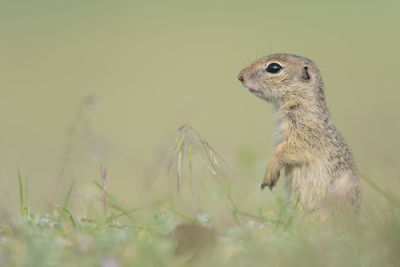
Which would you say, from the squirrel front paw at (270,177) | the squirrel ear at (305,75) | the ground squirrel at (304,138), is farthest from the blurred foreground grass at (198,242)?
the squirrel ear at (305,75)

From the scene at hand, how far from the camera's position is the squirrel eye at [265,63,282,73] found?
5402mm

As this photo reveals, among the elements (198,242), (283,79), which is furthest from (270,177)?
(198,242)

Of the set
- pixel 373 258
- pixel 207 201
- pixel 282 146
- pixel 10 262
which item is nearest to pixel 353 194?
pixel 282 146

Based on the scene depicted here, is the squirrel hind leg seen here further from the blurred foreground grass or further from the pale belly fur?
the blurred foreground grass

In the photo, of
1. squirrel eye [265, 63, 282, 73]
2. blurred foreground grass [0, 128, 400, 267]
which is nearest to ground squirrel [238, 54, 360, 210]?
squirrel eye [265, 63, 282, 73]

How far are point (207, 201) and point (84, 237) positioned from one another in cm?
199

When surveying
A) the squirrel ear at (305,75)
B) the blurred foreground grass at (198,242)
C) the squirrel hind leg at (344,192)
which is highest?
the squirrel ear at (305,75)

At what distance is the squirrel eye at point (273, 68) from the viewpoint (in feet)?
17.7

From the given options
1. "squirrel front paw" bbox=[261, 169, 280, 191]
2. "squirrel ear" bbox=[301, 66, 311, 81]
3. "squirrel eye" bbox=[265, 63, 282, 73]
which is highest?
"squirrel eye" bbox=[265, 63, 282, 73]

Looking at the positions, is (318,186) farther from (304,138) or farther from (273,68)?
(273,68)

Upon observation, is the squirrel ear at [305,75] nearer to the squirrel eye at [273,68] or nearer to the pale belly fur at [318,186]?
the squirrel eye at [273,68]

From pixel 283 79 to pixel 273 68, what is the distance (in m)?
0.17

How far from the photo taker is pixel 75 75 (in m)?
21.6

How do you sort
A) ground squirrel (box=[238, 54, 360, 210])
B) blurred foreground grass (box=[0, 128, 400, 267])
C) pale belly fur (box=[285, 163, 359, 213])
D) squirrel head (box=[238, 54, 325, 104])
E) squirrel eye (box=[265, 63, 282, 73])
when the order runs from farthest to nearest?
squirrel eye (box=[265, 63, 282, 73])
squirrel head (box=[238, 54, 325, 104])
ground squirrel (box=[238, 54, 360, 210])
pale belly fur (box=[285, 163, 359, 213])
blurred foreground grass (box=[0, 128, 400, 267])
